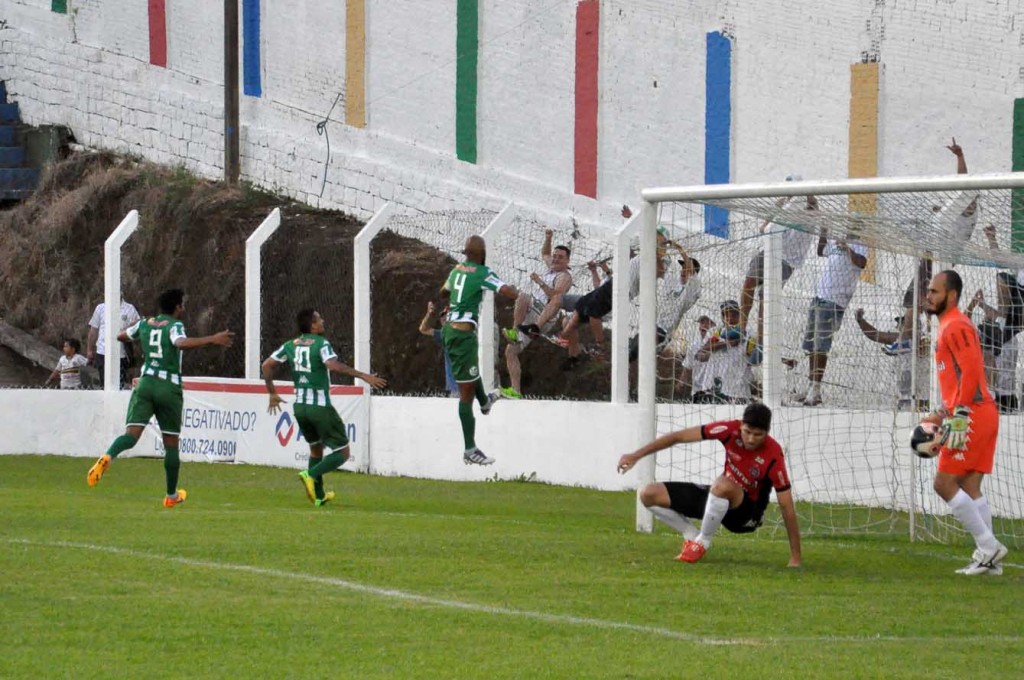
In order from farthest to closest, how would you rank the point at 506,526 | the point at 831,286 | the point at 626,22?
the point at 626,22, the point at 831,286, the point at 506,526

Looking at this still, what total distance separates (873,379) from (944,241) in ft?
7.93

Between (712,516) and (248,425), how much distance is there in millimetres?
12020

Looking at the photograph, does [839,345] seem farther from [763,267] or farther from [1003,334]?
[1003,334]

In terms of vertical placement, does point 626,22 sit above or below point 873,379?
above

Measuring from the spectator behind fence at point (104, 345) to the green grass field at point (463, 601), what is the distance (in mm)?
9954

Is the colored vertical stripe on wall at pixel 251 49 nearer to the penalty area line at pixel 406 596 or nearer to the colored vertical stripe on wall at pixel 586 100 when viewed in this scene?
the colored vertical stripe on wall at pixel 586 100

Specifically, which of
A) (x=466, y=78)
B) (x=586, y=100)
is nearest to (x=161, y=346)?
(x=586, y=100)

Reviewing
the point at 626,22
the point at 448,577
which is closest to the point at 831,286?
the point at 448,577

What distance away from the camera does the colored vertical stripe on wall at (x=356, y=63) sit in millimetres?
28250

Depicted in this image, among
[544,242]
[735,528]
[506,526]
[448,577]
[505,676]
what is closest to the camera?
[505,676]

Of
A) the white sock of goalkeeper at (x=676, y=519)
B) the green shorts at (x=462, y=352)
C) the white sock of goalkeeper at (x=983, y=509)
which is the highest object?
the green shorts at (x=462, y=352)

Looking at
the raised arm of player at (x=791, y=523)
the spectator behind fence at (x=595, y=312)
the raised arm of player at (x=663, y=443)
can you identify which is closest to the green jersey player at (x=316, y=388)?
the spectator behind fence at (x=595, y=312)

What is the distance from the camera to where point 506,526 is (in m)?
13.5

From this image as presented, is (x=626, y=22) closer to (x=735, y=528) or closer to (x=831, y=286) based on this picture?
(x=831, y=286)
